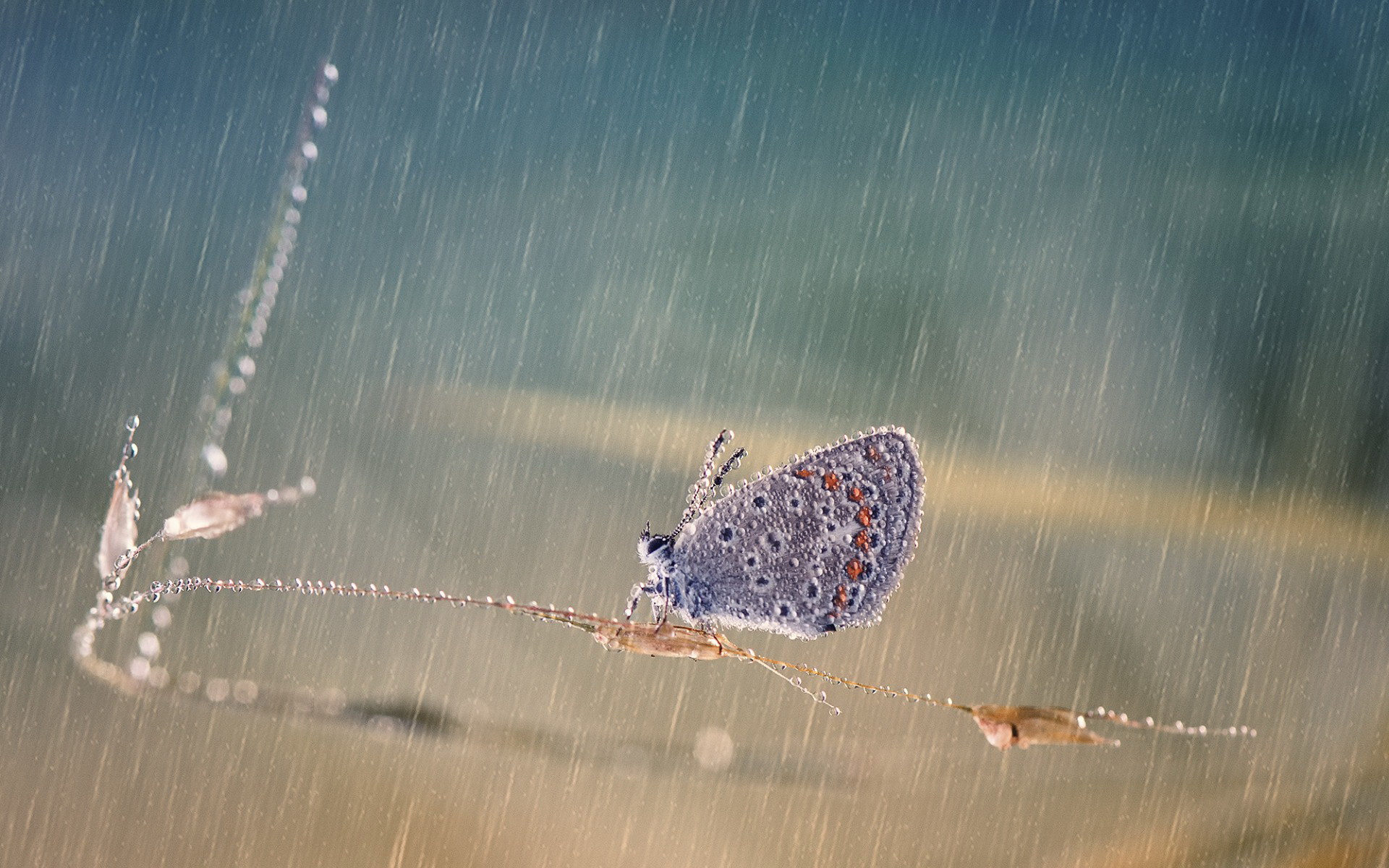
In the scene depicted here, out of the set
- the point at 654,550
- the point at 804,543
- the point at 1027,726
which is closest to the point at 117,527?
the point at 654,550

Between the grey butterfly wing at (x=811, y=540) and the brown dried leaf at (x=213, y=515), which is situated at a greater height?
the grey butterfly wing at (x=811, y=540)

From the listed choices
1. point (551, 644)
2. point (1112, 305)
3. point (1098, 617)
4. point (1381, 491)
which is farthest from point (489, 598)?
point (1381, 491)

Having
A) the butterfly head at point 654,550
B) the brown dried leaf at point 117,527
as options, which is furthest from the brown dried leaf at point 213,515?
the butterfly head at point 654,550

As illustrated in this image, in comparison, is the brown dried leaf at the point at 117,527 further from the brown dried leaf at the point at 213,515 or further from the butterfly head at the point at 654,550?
the butterfly head at the point at 654,550

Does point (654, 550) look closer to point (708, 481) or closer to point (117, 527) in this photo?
point (708, 481)

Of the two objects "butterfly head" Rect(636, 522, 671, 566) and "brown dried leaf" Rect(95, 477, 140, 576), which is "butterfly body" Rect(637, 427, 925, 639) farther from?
"brown dried leaf" Rect(95, 477, 140, 576)

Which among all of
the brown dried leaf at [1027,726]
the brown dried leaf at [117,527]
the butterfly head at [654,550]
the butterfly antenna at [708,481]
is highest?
the butterfly antenna at [708,481]

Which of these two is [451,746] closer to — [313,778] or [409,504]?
[313,778]
